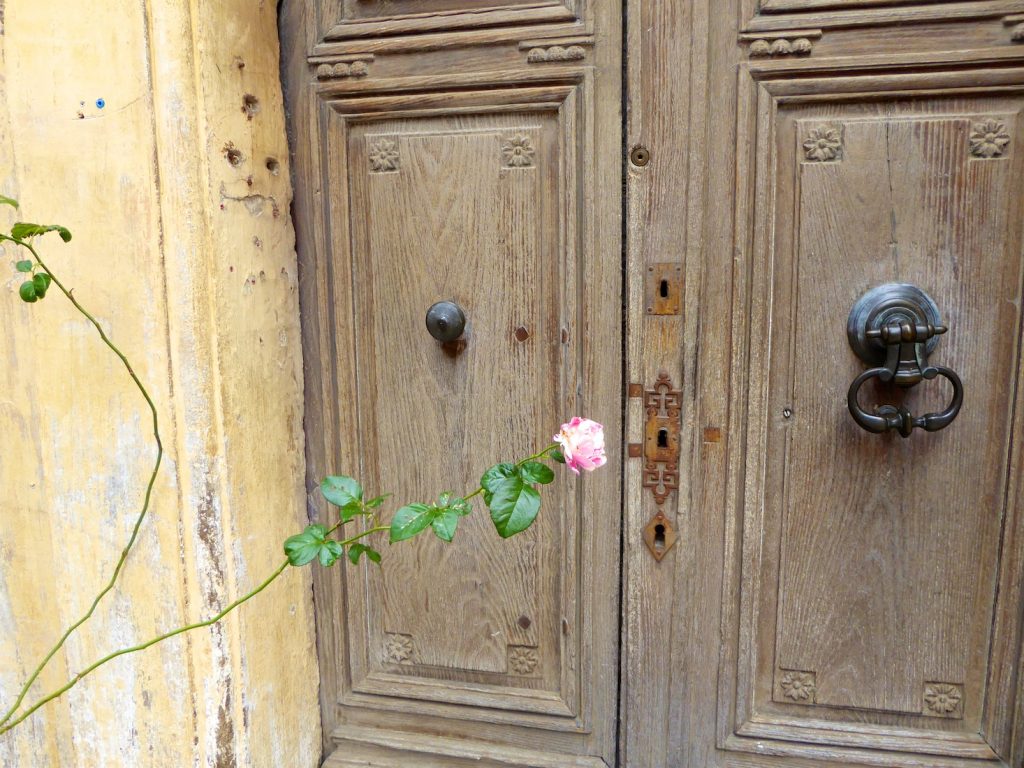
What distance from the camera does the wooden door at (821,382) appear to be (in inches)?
36.5

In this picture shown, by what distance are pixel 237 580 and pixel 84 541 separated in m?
0.22

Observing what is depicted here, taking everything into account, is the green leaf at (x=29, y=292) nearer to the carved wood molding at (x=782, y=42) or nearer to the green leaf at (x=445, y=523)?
the green leaf at (x=445, y=523)

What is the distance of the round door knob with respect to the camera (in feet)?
3.40

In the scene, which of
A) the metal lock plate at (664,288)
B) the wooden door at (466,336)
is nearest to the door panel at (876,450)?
the metal lock plate at (664,288)

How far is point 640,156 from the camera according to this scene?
1.00 m

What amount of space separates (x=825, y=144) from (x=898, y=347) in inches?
11.5

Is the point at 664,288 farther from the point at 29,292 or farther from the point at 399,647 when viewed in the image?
the point at 29,292

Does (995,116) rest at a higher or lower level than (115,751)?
higher

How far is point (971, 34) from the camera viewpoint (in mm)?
901

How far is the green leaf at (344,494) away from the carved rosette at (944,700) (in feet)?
2.85

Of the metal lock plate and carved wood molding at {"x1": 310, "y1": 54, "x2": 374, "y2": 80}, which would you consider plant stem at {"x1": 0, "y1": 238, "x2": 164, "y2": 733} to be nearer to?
carved wood molding at {"x1": 310, "y1": 54, "x2": 374, "y2": 80}

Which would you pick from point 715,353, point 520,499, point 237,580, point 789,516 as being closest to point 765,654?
point 789,516

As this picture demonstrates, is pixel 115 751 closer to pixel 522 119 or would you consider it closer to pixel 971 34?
pixel 522 119

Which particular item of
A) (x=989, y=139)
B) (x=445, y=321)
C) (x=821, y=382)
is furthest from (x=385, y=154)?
(x=989, y=139)
